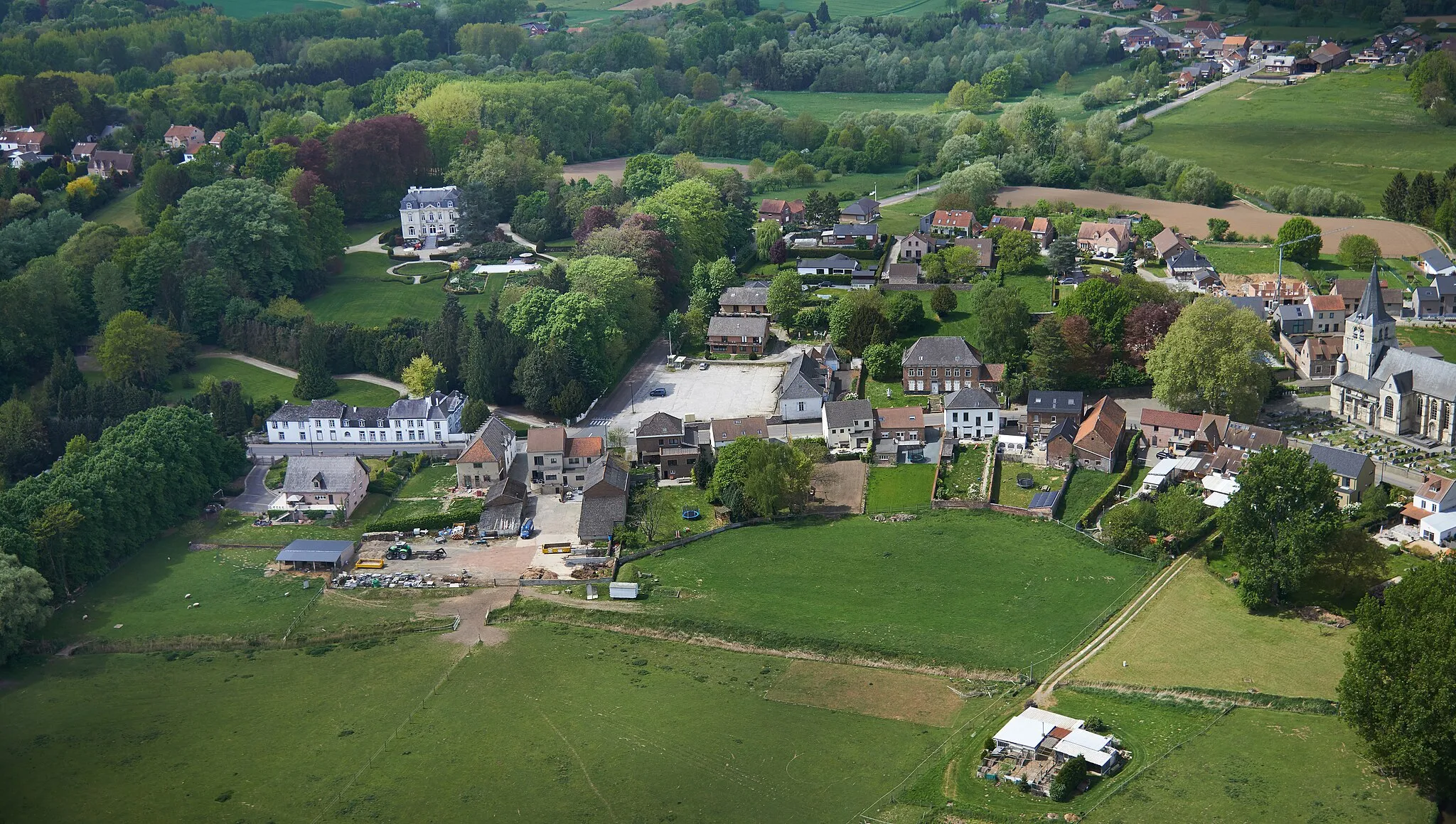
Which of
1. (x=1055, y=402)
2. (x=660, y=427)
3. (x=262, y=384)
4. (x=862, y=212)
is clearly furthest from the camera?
(x=862, y=212)

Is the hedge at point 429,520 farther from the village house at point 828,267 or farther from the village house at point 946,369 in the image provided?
the village house at point 828,267

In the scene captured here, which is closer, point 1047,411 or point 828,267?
point 1047,411

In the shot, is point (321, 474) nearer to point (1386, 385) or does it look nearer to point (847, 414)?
point (847, 414)

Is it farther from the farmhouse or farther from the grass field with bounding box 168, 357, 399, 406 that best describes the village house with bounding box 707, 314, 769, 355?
the farmhouse

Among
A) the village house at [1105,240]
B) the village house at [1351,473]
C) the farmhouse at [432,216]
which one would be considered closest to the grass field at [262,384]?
the farmhouse at [432,216]

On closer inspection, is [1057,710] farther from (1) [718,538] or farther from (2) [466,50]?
(2) [466,50]

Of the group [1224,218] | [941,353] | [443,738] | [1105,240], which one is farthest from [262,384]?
[1224,218]
